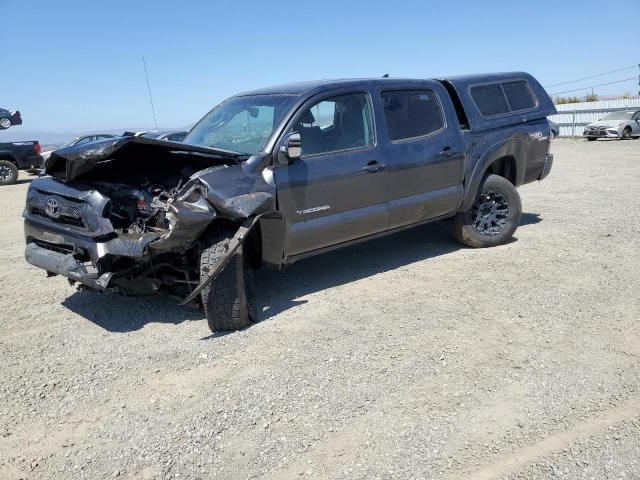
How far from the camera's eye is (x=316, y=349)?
154 inches

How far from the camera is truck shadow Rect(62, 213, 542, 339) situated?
4672mm

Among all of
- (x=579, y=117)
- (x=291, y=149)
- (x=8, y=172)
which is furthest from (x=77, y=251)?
(x=579, y=117)

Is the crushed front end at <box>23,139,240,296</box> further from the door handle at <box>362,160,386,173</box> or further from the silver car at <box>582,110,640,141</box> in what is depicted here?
the silver car at <box>582,110,640,141</box>

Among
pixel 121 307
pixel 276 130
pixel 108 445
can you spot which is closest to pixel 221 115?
pixel 276 130

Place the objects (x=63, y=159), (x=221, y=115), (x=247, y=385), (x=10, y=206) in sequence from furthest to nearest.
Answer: (x=10, y=206)
(x=221, y=115)
(x=63, y=159)
(x=247, y=385)

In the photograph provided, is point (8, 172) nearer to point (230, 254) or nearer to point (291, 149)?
point (291, 149)

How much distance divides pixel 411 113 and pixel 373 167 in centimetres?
89

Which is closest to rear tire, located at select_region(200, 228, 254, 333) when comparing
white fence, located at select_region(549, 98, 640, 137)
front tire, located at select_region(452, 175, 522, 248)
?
front tire, located at select_region(452, 175, 522, 248)

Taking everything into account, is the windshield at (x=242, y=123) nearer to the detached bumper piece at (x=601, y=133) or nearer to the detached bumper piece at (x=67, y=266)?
the detached bumper piece at (x=67, y=266)

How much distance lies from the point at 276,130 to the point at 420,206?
1827mm

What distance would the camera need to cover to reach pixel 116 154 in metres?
4.31

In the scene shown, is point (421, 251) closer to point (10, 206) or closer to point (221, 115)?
point (221, 115)

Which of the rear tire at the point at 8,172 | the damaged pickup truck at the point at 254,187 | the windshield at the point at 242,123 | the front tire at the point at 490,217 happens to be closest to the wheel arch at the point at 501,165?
the damaged pickup truck at the point at 254,187

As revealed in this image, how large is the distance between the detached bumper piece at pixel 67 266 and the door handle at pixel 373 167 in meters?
2.43
